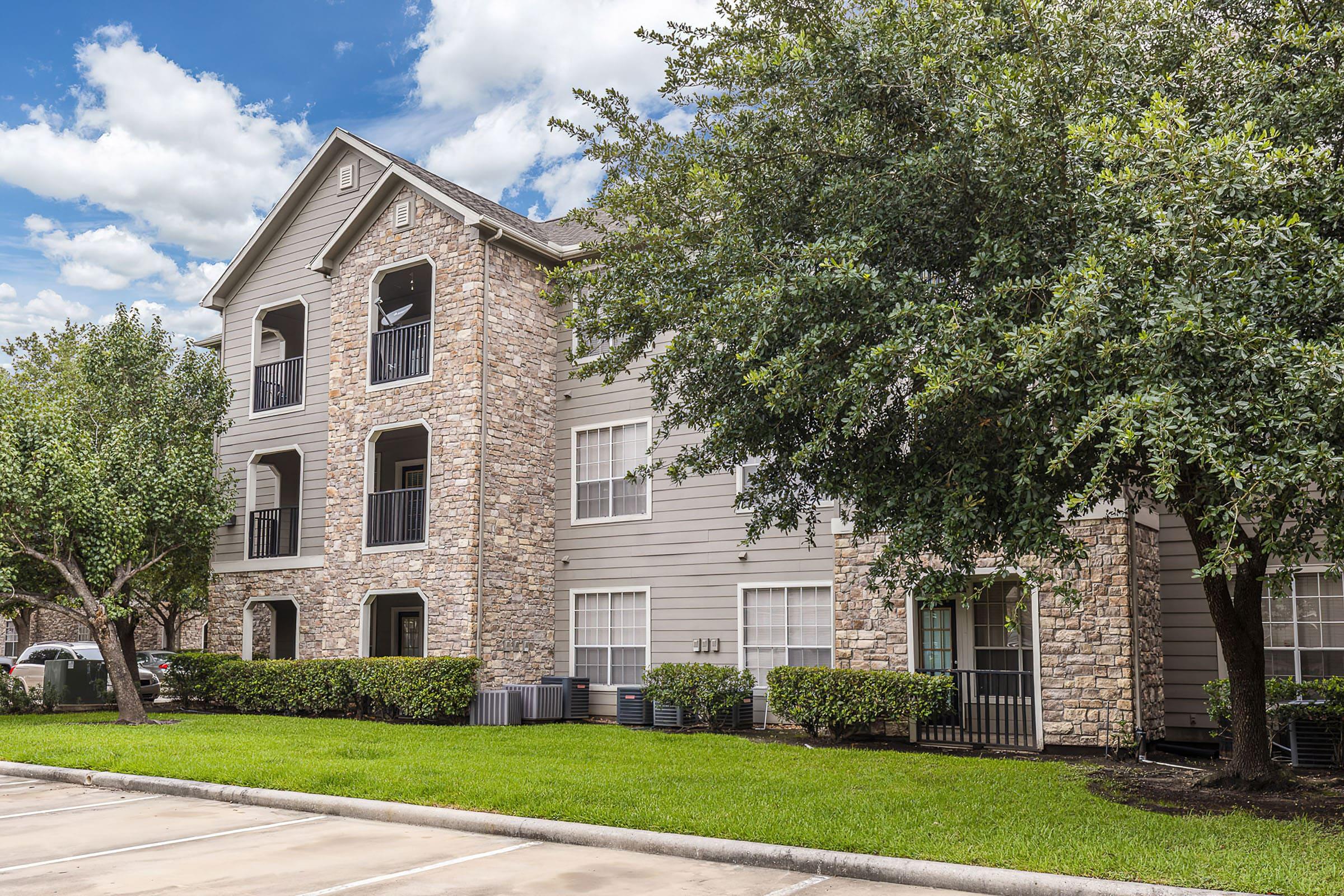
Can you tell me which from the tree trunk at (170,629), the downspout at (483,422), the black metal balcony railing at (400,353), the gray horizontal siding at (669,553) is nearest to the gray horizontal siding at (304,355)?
the black metal balcony railing at (400,353)

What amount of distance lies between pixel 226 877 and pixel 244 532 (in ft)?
55.0

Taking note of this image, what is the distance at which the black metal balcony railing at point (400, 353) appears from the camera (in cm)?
1995

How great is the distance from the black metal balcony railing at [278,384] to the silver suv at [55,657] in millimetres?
6844

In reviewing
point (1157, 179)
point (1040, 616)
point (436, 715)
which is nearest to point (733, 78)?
point (1157, 179)

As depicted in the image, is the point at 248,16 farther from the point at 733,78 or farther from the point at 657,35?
the point at 733,78

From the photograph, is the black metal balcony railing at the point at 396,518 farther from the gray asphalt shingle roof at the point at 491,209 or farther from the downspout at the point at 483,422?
the gray asphalt shingle roof at the point at 491,209

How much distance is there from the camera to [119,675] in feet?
60.0

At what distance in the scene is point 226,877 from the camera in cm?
700

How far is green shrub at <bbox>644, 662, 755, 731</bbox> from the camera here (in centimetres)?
1647

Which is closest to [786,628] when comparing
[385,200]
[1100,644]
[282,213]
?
[1100,644]

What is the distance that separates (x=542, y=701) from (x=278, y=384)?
9586mm

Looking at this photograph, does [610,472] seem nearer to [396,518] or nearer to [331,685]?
[396,518]

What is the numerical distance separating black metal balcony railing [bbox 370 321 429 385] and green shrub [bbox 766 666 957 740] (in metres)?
9.16

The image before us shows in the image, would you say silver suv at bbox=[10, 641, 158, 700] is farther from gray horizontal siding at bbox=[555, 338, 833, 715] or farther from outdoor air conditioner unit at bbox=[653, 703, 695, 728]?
outdoor air conditioner unit at bbox=[653, 703, 695, 728]
